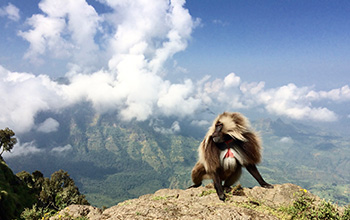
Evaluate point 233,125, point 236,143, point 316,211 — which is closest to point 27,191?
point 236,143

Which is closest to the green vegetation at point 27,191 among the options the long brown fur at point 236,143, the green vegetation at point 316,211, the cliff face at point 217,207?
the cliff face at point 217,207

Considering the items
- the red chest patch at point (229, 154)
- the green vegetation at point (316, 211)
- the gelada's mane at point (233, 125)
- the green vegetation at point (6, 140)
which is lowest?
the green vegetation at point (316, 211)

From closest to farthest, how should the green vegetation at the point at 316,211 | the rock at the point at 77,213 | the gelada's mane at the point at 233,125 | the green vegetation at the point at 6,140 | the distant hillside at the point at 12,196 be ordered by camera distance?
the green vegetation at the point at 316,211 → the rock at the point at 77,213 → the gelada's mane at the point at 233,125 → the distant hillside at the point at 12,196 → the green vegetation at the point at 6,140

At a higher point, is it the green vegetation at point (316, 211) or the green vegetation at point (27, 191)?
the green vegetation at point (316, 211)

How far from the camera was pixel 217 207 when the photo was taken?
6.41 metres

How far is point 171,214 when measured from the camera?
6289 mm

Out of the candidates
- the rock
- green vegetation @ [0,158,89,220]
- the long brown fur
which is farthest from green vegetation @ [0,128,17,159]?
the long brown fur

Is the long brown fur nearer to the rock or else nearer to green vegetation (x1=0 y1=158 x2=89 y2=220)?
the rock

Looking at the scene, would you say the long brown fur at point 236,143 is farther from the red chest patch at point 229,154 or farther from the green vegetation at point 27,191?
the green vegetation at point 27,191

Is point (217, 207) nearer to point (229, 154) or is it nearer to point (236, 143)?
point (229, 154)

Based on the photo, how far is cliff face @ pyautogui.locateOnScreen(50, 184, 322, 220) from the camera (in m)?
5.95

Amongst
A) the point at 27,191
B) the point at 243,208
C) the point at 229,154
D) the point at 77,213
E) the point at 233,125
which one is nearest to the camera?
the point at 243,208

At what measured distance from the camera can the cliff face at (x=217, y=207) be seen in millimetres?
5946

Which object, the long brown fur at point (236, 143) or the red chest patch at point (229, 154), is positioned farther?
the red chest patch at point (229, 154)
